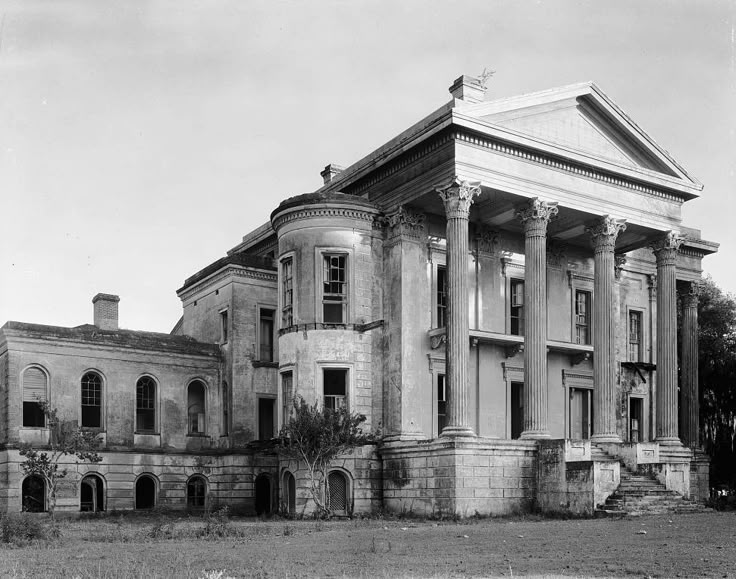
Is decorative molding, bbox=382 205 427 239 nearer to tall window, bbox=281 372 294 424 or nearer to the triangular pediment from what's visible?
the triangular pediment

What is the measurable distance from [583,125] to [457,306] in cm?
955

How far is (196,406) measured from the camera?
4088 centimetres

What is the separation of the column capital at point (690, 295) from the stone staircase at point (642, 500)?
14.5m

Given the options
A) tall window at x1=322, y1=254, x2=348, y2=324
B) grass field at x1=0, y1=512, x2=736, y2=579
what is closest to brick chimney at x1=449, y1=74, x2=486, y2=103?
tall window at x1=322, y1=254, x2=348, y2=324

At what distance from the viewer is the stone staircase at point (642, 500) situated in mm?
29203

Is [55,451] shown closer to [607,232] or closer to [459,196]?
[459,196]

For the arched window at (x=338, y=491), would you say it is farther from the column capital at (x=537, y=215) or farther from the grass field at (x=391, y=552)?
the column capital at (x=537, y=215)

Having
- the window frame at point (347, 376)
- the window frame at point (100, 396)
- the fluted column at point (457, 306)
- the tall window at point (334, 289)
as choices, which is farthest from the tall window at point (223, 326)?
the fluted column at point (457, 306)

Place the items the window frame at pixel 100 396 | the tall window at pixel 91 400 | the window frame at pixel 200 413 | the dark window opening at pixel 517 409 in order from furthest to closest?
the window frame at pixel 200 413 < the dark window opening at pixel 517 409 < the tall window at pixel 91 400 < the window frame at pixel 100 396

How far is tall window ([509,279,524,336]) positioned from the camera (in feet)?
125

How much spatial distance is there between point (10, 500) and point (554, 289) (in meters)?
22.0

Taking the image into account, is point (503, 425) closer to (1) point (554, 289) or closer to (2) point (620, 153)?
(1) point (554, 289)

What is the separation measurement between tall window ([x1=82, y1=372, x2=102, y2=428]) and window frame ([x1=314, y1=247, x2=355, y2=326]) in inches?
387

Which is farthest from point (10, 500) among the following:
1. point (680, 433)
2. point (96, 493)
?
point (680, 433)
